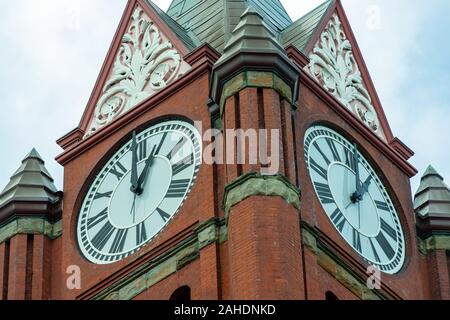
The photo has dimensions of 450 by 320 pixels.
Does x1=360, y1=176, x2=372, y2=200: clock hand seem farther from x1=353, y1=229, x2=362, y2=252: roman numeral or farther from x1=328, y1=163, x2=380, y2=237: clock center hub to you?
x1=353, y1=229, x2=362, y2=252: roman numeral

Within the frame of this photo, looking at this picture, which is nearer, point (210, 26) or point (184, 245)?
point (184, 245)

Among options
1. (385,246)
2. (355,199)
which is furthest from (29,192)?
(385,246)

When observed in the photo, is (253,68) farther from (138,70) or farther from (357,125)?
(138,70)

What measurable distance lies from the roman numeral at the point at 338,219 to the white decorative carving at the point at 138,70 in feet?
12.1

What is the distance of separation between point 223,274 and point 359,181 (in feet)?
13.4

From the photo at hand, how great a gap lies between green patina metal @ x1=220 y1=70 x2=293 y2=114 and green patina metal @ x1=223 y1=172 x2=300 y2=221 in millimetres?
1992

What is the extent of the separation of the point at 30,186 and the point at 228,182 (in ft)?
15.9

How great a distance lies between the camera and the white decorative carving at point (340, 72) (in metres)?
40.7

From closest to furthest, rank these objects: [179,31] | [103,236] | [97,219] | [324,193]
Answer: [324,193]
[103,236]
[97,219]
[179,31]

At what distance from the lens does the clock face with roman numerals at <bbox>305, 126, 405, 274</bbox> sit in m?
38.5

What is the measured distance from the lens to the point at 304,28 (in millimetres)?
41531
